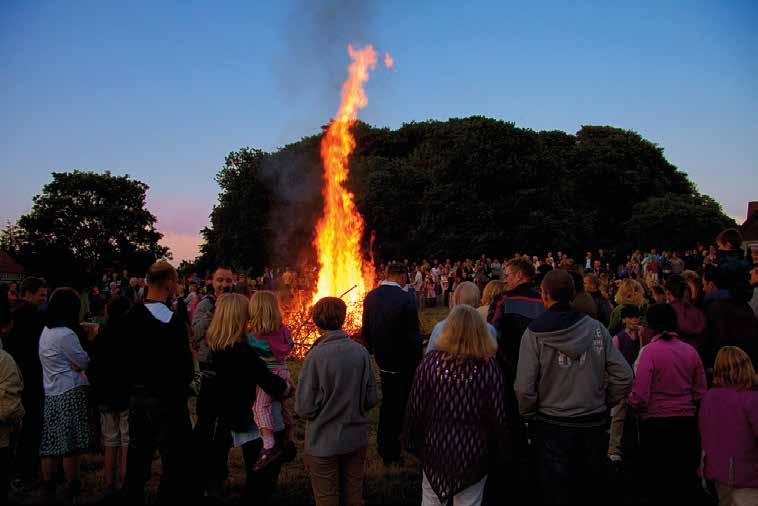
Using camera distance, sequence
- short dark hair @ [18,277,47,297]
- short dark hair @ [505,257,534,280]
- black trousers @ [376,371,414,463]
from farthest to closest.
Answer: black trousers @ [376,371,414,463] → short dark hair @ [18,277,47,297] → short dark hair @ [505,257,534,280]

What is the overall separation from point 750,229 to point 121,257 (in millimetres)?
50022

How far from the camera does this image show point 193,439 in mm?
4898

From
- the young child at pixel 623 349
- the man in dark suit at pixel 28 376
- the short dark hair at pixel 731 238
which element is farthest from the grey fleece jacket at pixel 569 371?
the man in dark suit at pixel 28 376

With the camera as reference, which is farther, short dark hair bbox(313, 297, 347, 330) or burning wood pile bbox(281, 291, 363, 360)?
burning wood pile bbox(281, 291, 363, 360)

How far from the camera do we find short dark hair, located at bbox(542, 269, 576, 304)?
446 cm

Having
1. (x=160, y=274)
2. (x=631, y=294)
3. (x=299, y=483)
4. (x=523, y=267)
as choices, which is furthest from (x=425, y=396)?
(x=631, y=294)

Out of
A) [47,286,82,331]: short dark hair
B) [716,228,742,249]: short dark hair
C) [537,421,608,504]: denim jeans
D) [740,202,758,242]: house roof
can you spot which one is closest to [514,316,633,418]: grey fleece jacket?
[537,421,608,504]: denim jeans

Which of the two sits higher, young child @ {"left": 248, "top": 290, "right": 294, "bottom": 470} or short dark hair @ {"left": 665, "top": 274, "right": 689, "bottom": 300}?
short dark hair @ {"left": 665, "top": 274, "right": 689, "bottom": 300}

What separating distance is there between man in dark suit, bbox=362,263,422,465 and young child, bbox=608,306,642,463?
7.33 feet

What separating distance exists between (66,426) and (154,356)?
157 cm

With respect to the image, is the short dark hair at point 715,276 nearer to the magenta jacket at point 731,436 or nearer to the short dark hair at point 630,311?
the short dark hair at point 630,311

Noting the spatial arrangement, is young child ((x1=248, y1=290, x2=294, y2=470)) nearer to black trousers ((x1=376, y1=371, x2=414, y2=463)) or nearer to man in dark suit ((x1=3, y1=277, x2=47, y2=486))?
black trousers ((x1=376, y1=371, x2=414, y2=463))

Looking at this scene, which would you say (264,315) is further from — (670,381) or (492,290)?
(670,381)

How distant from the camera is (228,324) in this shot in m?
4.71
